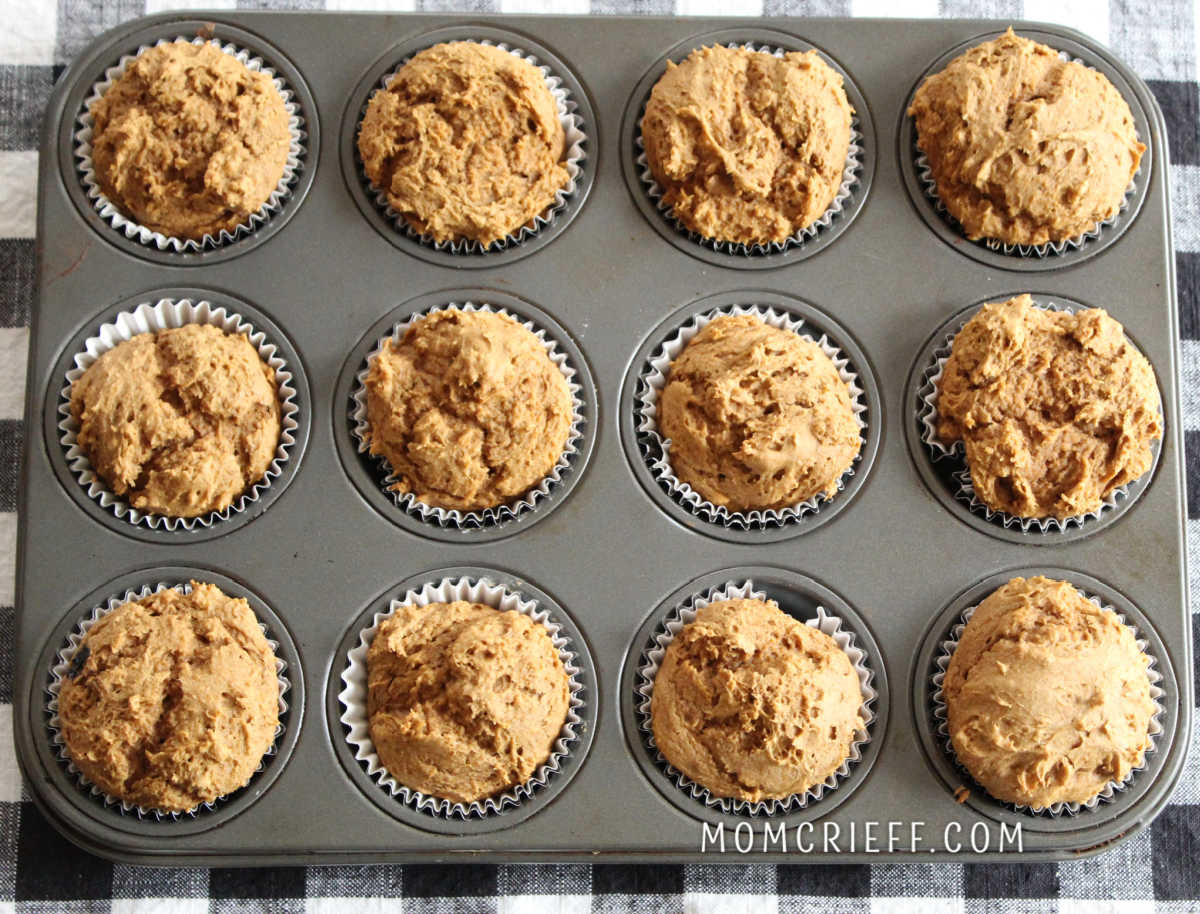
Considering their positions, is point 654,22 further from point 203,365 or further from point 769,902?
point 769,902

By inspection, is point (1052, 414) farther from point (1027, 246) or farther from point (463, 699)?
point (463, 699)

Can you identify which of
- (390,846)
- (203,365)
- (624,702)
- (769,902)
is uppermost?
(203,365)

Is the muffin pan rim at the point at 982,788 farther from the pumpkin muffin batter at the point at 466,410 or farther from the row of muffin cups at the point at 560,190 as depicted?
the pumpkin muffin batter at the point at 466,410

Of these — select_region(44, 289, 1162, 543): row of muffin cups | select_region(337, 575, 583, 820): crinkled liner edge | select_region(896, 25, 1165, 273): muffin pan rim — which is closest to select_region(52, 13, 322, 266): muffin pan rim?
select_region(44, 289, 1162, 543): row of muffin cups

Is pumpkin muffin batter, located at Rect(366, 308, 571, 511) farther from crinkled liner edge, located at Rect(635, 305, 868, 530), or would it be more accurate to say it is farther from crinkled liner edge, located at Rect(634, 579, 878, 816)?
crinkled liner edge, located at Rect(634, 579, 878, 816)

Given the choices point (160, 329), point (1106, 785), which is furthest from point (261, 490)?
point (1106, 785)

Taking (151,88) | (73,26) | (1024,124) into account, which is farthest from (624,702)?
(73,26)
